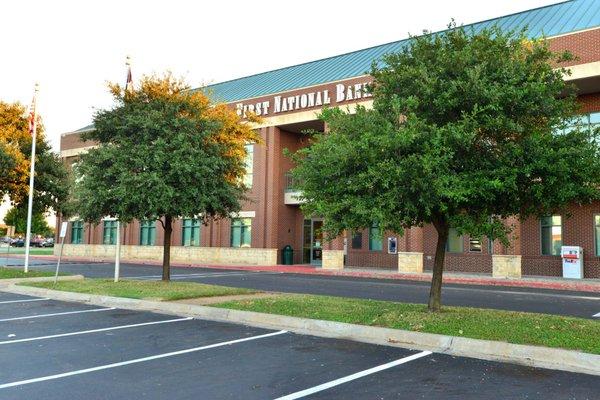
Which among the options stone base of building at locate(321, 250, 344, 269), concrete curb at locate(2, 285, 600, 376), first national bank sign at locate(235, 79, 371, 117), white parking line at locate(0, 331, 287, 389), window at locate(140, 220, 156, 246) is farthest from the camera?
window at locate(140, 220, 156, 246)

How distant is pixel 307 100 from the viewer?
30.7 metres

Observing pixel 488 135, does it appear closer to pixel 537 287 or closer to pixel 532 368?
pixel 532 368

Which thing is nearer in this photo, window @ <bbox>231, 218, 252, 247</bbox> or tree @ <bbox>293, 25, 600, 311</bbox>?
tree @ <bbox>293, 25, 600, 311</bbox>

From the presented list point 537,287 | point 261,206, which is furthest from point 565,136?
point 261,206

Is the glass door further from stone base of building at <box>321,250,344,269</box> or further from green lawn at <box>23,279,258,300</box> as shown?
green lawn at <box>23,279,258,300</box>

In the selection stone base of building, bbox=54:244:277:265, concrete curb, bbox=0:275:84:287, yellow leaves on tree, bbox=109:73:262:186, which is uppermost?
yellow leaves on tree, bbox=109:73:262:186

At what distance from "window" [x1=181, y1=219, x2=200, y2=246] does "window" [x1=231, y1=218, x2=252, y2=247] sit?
305 cm

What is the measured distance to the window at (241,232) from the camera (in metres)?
33.2

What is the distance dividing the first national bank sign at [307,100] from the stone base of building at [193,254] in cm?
851

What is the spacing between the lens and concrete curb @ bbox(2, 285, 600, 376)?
23.3 feet

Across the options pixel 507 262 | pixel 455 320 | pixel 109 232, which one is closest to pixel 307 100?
pixel 507 262

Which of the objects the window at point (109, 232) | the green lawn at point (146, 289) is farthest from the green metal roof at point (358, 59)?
the window at point (109, 232)

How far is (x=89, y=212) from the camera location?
51.3 feet

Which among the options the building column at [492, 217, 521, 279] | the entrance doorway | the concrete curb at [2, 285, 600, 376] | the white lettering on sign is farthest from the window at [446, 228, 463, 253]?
the concrete curb at [2, 285, 600, 376]
